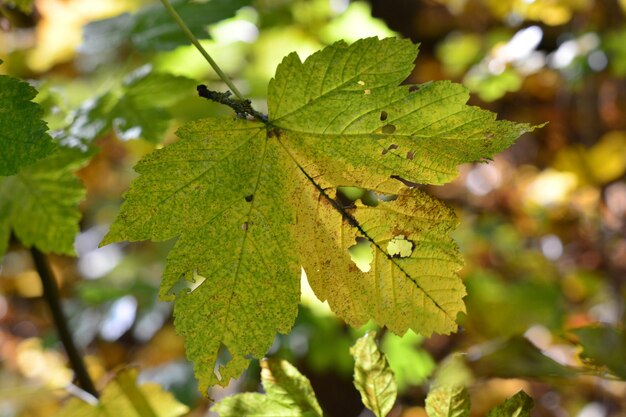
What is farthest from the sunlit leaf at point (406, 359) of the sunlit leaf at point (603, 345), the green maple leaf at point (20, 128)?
the green maple leaf at point (20, 128)

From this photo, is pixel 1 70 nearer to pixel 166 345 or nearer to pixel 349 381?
pixel 166 345

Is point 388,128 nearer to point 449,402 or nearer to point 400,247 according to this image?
point 400,247

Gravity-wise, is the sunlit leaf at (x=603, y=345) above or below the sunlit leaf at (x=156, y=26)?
below

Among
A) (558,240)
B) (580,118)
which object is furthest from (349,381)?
(580,118)

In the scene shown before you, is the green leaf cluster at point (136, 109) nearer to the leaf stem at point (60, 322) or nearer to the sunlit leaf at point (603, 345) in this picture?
the leaf stem at point (60, 322)

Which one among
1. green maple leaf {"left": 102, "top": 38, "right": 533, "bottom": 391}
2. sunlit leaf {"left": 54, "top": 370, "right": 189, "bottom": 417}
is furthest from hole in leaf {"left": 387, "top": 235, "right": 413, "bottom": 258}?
sunlit leaf {"left": 54, "top": 370, "right": 189, "bottom": 417}

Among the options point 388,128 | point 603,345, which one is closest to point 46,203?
point 388,128
